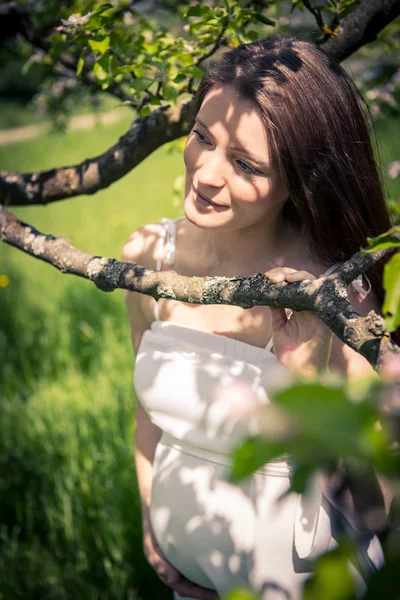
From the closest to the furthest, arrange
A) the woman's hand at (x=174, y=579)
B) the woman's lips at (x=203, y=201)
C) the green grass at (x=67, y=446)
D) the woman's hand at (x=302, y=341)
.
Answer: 1. the woman's hand at (x=302, y=341)
2. the woman's lips at (x=203, y=201)
3. the woman's hand at (x=174, y=579)
4. the green grass at (x=67, y=446)

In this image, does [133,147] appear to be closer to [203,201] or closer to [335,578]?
[203,201]

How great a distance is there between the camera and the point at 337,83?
138 centimetres

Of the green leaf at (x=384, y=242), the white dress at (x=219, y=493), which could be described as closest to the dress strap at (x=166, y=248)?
the white dress at (x=219, y=493)

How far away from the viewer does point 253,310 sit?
5.24 feet

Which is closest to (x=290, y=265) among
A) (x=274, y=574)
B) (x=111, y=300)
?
(x=274, y=574)

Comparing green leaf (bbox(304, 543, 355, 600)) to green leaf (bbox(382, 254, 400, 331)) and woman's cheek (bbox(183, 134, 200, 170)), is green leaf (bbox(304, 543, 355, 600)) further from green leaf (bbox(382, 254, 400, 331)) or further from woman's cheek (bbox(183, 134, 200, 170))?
woman's cheek (bbox(183, 134, 200, 170))

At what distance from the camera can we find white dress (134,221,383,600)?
1.45 meters

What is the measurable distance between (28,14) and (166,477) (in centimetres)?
186

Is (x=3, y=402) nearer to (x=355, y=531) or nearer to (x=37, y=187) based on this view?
(x=37, y=187)

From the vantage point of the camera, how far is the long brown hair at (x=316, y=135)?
4.32 feet

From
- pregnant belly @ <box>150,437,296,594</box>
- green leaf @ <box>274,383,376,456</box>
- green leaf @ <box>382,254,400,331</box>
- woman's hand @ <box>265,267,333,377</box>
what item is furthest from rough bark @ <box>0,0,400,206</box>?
green leaf @ <box>274,383,376,456</box>

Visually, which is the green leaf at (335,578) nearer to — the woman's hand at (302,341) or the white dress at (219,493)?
the woman's hand at (302,341)

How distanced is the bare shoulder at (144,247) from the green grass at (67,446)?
131cm

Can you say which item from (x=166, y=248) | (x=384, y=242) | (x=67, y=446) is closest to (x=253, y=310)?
(x=166, y=248)
